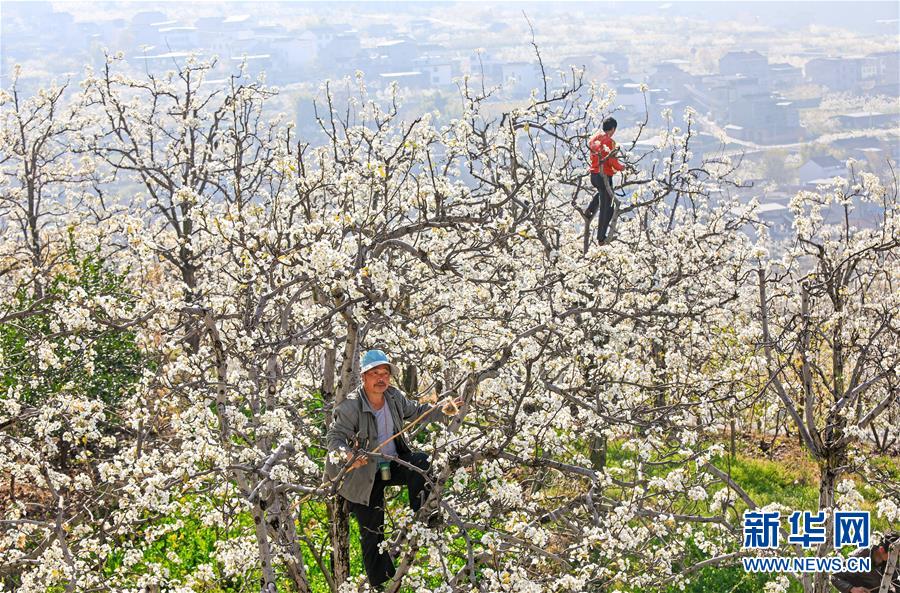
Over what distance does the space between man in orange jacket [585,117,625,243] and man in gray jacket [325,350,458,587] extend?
5.51 metres

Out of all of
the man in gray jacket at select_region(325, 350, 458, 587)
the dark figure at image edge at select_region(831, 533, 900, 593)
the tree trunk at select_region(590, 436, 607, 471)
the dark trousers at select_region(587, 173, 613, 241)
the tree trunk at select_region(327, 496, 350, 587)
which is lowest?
the tree trunk at select_region(590, 436, 607, 471)

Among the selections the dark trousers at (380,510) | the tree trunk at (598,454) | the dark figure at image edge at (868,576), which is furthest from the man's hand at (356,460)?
the tree trunk at (598,454)

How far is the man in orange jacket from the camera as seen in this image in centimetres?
1120

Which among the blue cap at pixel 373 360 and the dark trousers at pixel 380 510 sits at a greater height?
the blue cap at pixel 373 360

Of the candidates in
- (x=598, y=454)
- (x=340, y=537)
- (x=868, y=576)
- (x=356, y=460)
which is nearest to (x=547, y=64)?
(x=598, y=454)

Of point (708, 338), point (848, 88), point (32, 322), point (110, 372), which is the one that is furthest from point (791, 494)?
point (848, 88)

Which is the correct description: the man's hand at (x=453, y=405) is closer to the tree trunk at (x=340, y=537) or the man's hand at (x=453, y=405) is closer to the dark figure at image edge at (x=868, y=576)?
the tree trunk at (x=340, y=537)

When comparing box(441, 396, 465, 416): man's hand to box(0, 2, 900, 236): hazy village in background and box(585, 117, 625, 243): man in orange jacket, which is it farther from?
box(0, 2, 900, 236): hazy village in background

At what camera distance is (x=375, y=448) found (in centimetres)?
608

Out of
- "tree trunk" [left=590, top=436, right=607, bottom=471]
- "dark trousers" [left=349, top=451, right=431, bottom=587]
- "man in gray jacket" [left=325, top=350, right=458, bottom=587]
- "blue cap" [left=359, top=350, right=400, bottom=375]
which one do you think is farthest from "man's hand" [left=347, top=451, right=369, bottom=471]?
"tree trunk" [left=590, top=436, right=607, bottom=471]

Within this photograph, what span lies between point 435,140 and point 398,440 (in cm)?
609

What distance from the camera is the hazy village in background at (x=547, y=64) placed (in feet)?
339

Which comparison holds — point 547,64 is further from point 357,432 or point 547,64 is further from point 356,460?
point 356,460

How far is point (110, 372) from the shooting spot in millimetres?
12195
